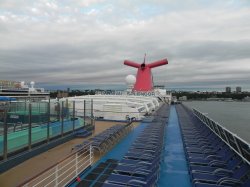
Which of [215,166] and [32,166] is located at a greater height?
[215,166]

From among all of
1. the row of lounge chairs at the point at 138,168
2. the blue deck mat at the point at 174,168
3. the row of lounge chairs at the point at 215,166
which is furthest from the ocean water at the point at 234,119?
the row of lounge chairs at the point at 138,168

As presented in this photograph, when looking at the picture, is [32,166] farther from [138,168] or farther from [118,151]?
[138,168]

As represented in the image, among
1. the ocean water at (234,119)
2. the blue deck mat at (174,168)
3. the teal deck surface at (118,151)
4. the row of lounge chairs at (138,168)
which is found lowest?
the ocean water at (234,119)

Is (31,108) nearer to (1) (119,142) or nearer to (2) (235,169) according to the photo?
(1) (119,142)

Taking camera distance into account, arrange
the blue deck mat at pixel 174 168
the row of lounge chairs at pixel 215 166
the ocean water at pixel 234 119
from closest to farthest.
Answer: the row of lounge chairs at pixel 215 166
the blue deck mat at pixel 174 168
the ocean water at pixel 234 119

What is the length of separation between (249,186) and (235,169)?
961mm

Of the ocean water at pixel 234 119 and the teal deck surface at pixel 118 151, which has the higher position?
the teal deck surface at pixel 118 151

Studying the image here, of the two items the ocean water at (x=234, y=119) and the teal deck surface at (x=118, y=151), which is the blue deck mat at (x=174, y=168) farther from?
the ocean water at (x=234, y=119)

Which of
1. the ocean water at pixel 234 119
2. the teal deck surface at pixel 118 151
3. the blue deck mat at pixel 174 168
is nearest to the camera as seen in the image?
the blue deck mat at pixel 174 168

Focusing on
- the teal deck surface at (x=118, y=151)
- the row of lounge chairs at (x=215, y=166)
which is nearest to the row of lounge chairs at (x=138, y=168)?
the teal deck surface at (x=118, y=151)

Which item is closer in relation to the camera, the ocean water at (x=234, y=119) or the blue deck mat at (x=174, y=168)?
the blue deck mat at (x=174, y=168)

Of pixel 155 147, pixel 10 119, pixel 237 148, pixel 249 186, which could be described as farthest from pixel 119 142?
pixel 249 186

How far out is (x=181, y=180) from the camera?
568 centimetres

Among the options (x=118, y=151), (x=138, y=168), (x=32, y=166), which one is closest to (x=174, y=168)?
(x=138, y=168)
